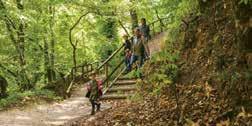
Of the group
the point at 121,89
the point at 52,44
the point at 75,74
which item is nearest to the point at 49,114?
the point at 121,89

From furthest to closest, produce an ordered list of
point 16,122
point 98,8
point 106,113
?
point 98,8
point 16,122
point 106,113

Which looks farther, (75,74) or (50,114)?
(75,74)

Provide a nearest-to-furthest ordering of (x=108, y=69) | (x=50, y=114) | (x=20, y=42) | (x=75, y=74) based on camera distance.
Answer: (x=50, y=114) < (x=75, y=74) < (x=20, y=42) < (x=108, y=69)

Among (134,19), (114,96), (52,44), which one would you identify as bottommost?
(114,96)

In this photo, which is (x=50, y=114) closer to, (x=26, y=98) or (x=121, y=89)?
(x=26, y=98)

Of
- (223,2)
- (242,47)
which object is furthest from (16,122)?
(242,47)

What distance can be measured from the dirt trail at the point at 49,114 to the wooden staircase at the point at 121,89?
0.84 m

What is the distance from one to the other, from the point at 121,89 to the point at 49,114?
284 centimetres

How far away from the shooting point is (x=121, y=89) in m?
15.9

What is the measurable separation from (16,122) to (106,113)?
3.12 meters

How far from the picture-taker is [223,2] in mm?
8773

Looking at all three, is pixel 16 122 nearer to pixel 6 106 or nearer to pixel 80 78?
pixel 6 106

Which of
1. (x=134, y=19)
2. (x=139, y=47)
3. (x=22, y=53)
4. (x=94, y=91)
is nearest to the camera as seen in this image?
(x=94, y=91)

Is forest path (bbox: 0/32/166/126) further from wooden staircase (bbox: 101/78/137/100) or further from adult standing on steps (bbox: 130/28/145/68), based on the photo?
adult standing on steps (bbox: 130/28/145/68)
